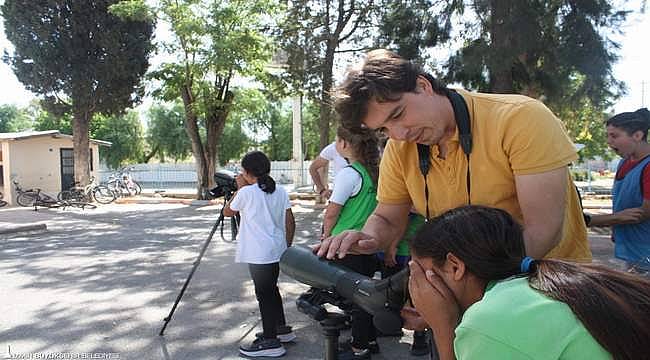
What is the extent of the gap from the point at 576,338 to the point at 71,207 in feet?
58.8

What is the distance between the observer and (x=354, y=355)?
375 cm

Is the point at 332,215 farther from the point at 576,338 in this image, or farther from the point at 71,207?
the point at 71,207

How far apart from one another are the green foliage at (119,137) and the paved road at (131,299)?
33800 mm

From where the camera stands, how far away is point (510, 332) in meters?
1.00

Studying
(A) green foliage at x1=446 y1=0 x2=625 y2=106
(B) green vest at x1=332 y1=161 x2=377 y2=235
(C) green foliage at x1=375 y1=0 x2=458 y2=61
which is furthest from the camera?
(C) green foliage at x1=375 y1=0 x2=458 y2=61

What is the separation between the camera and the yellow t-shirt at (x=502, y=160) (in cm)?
161

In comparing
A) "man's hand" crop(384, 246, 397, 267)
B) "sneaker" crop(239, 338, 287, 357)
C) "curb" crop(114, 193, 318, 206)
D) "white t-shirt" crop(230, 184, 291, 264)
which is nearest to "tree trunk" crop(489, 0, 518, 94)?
"white t-shirt" crop(230, 184, 291, 264)

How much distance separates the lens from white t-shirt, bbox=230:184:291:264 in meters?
3.94

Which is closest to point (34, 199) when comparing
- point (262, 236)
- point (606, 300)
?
point (262, 236)

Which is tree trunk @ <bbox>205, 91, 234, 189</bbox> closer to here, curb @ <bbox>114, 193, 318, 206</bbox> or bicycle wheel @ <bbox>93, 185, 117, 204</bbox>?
curb @ <bbox>114, 193, 318, 206</bbox>

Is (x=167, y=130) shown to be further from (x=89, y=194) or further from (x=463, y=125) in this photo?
(x=463, y=125)

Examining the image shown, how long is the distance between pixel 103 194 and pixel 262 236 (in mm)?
17233

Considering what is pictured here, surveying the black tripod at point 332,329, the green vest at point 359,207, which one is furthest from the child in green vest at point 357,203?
the black tripod at point 332,329

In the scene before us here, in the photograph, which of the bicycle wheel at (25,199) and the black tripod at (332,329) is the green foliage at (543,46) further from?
the bicycle wheel at (25,199)
